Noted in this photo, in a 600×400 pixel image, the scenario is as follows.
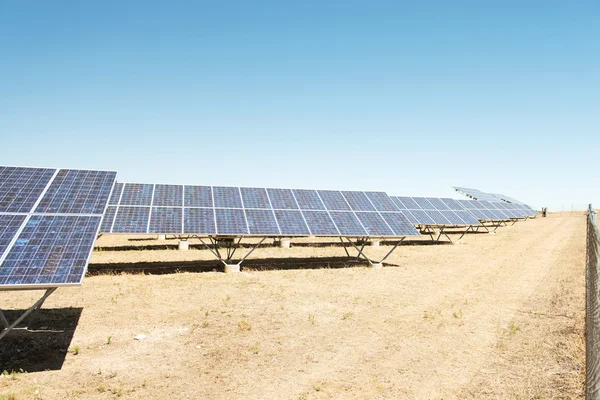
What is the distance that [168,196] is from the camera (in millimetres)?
22266

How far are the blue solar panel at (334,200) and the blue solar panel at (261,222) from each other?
12.0 feet

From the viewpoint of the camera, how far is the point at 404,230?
830 inches

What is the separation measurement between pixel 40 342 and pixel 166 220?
9364 millimetres

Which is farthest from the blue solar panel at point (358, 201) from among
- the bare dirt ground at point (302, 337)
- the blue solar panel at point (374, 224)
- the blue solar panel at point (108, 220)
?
the blue solar panel at point (108, 220)

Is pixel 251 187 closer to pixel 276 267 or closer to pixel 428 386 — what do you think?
pixel 276 267

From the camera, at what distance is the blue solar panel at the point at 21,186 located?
10477 millimetres

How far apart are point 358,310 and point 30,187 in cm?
1023

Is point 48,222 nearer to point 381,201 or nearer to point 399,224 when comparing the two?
point 399,224

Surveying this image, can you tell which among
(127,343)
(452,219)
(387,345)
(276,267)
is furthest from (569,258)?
(127,343)

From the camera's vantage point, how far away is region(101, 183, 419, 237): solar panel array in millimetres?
18875

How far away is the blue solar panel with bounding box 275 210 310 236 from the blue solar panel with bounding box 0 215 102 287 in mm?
9961

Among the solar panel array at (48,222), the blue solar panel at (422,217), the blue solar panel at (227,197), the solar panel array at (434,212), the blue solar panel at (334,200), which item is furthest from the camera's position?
the solar panel array at (434,212)

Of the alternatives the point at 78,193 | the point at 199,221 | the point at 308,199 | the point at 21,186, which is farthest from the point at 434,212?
the point at 21,186

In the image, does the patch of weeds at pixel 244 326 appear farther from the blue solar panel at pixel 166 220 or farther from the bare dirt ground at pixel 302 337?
the blue solar panel at pixel 166 220
